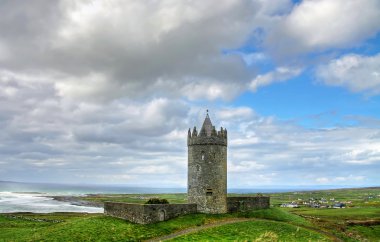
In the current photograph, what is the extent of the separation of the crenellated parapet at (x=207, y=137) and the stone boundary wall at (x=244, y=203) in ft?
25.2

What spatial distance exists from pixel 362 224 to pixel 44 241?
153ft

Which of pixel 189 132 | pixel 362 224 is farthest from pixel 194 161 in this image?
pixel 362 224

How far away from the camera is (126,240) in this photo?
3091cm

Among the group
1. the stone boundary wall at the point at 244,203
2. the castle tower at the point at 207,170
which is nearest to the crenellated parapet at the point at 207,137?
the castle tower at the point at 207,170

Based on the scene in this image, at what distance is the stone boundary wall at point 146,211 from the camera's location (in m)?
36.5

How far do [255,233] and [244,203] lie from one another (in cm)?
1262

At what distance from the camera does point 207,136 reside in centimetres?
4472

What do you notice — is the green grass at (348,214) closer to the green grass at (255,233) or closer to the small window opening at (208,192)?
the green grass at (255,233)

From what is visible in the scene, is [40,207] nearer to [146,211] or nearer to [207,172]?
[207,172]

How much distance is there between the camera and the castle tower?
43625mm

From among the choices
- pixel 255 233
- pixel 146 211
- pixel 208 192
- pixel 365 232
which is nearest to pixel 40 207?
pixel 208 192

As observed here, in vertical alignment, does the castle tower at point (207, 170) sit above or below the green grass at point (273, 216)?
above

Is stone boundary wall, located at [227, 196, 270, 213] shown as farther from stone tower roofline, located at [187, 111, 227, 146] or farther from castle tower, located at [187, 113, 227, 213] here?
stone tower roofline, located at [187, 111, 227, 146]

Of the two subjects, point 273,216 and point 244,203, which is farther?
point 244,203
